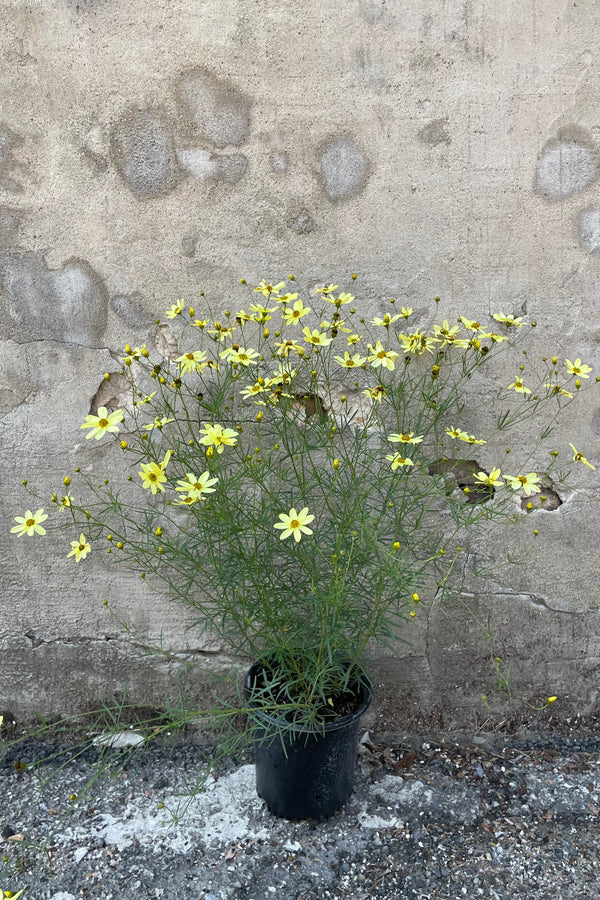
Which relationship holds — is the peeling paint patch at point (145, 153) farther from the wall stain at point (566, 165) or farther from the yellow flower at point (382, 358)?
the wall stain at point (566, 165)

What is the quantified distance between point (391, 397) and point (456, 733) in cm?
132

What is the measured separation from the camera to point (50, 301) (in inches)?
89.8

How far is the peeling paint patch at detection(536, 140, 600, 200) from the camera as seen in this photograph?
2195 mm

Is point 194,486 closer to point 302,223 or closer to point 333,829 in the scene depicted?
point 302,223

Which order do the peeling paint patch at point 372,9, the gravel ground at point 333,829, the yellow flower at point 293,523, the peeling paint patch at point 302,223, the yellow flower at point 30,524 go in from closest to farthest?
the yellow flower at point 293,523 < the yellow flower at point 30,524 < the gravel ground at point 333,829 < the peeling paint patch at point 372,9 < the peeling paint patch at point 302,223

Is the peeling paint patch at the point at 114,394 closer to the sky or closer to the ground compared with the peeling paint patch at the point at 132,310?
closer to the ground

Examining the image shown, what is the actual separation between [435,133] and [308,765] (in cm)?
201

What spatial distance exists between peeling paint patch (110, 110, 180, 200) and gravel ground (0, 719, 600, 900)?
5.71ft

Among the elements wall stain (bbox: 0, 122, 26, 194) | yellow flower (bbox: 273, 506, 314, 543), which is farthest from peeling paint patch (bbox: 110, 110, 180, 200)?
yellow flower (bbox: 273, 506, 314, 543)

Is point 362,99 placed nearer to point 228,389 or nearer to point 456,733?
point 228,389

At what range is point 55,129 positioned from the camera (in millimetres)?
2174

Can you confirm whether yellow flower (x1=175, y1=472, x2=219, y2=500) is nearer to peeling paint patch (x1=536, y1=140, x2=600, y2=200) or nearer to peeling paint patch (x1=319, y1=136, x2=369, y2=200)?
peeling paint patch (x1=319, y1=136, x2=369, y2=200)

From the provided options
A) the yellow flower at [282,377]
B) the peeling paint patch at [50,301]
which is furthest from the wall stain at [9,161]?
the yellow flower at [282,377]

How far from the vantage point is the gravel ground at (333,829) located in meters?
1.96
